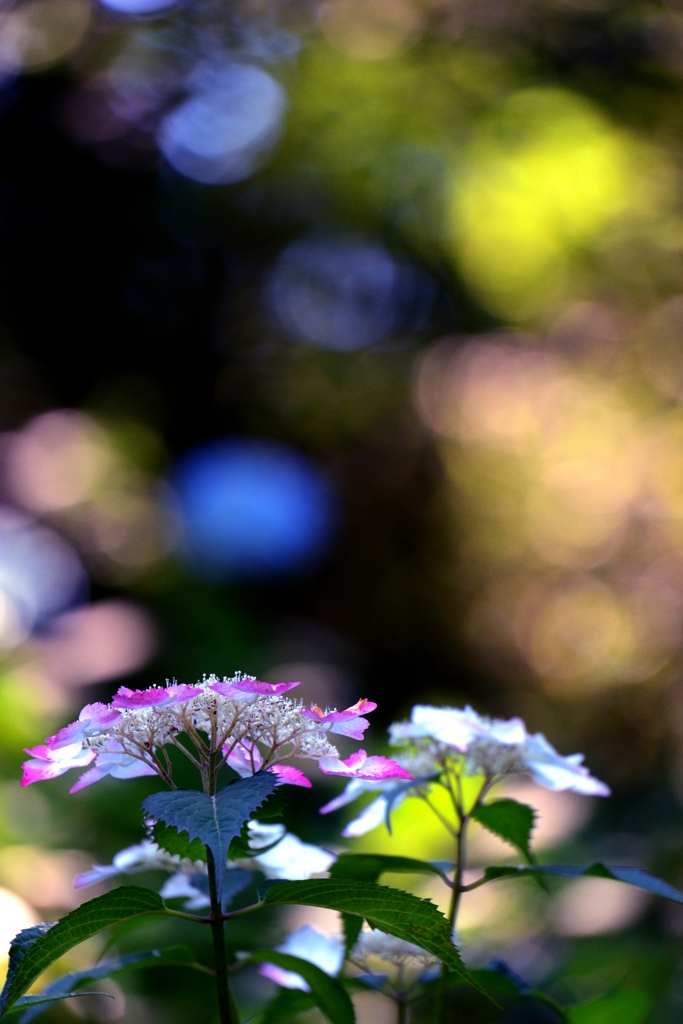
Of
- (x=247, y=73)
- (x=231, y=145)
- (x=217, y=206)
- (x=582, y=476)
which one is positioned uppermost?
(x=247, y=73)

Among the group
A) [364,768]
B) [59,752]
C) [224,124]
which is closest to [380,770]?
[364,768]

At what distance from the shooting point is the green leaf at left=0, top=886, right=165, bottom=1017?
23cm

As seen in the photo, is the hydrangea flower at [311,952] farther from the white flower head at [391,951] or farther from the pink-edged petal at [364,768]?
the pink-edged petal at [364,768]

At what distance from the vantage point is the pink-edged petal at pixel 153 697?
244 mm

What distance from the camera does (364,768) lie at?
0.28 m

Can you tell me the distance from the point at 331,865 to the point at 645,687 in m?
1.74

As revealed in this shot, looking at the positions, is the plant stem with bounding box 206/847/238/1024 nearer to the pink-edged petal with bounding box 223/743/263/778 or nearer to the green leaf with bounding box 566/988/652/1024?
the pink-edged petal with bounding box 223/743/263/778

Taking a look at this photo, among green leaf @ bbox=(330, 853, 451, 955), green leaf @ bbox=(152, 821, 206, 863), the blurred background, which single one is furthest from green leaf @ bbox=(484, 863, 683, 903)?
the blurred background

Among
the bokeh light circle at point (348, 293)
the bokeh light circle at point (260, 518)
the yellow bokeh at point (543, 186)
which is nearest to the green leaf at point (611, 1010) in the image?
the yellow bokeh at point (543, 186)

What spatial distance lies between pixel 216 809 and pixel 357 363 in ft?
7.44

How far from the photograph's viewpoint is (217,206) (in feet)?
8.67

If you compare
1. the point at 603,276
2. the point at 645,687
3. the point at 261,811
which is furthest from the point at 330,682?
the point at 261,811

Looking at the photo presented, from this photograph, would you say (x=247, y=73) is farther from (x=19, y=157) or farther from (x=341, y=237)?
(x=19, y=157)

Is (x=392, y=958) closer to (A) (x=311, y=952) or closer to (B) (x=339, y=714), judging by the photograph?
(A) (x=311, y=952)
